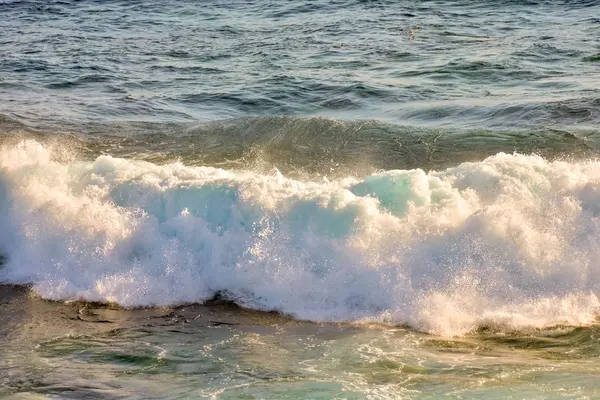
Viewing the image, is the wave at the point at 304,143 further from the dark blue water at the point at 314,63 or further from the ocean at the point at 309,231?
the dark blue water at the point at 314,63

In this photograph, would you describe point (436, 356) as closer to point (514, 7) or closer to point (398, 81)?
point (398, 81)

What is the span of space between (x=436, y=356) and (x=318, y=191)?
3.06 m

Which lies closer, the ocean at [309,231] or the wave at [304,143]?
the ocean at [309,231]

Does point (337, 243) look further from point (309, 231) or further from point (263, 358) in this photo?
point (263, 358)

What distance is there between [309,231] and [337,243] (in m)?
0.39

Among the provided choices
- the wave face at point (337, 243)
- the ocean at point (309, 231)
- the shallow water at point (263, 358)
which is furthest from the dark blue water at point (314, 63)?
the shallow water at point (263, 358)

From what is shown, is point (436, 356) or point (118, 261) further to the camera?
point (118, 261)

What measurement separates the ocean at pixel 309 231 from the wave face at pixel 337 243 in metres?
0.02

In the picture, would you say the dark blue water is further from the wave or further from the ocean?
the wave

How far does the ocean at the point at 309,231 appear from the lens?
22.5ft

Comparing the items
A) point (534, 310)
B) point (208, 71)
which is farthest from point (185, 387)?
point (208, 71)

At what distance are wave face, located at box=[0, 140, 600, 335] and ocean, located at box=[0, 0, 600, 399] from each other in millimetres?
24

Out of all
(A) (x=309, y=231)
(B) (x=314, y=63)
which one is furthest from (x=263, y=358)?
(B) (x=314, y=63)

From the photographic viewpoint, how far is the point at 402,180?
959 cm
